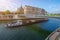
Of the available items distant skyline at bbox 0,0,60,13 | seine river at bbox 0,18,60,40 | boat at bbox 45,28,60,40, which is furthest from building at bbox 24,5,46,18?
boat at bbox 45,28,60,40

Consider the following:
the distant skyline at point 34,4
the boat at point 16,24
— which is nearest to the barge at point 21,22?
the boat at point 16,24

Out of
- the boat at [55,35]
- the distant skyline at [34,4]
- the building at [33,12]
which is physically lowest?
the boat at [55,35]

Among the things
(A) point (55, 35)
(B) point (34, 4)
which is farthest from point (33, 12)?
(A) point (55, 35)

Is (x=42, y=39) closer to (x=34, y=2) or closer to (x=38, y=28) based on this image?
(x=38, y=28)

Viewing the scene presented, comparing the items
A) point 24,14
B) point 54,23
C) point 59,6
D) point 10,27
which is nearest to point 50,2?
point 59,6

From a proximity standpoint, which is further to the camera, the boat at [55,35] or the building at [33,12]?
the building at [33,12]

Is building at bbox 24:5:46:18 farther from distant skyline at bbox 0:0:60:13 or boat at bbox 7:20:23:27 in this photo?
→ boat at bbox 7:20:23:27

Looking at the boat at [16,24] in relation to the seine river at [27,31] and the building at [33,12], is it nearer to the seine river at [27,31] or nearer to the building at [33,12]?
the seine river at [27,31]
